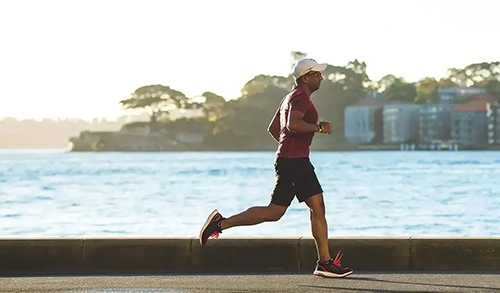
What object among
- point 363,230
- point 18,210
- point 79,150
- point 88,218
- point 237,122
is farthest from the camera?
point 79,150

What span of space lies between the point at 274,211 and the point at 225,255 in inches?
35.8

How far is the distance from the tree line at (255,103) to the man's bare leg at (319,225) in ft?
499

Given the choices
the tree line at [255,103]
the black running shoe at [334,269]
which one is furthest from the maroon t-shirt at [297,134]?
the tree line at [255,103]

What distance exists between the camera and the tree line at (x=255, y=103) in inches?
6516

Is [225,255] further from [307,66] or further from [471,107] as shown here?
[471,107]

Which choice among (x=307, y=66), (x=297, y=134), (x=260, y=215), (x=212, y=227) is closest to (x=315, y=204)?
(x=260, y=215)

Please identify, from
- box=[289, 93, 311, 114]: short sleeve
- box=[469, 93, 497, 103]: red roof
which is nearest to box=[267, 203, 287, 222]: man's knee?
box=[289, 93, 311, 114]: short sleeve

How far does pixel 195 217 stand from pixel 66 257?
116 ft

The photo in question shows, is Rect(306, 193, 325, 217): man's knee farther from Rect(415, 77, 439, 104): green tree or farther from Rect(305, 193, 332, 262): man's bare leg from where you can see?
Rect(415, 77, 439, 104): green tree

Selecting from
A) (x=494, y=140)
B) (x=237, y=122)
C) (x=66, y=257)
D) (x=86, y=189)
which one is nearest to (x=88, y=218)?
(x=86, y=189)

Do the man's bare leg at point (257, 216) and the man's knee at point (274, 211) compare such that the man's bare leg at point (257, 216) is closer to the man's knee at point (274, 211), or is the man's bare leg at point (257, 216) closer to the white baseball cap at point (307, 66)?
the man's knee at point (274, 211)

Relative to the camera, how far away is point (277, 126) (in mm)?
10039

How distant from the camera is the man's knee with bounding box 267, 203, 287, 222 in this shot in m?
9.71

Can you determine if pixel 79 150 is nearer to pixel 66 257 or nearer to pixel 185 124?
pixel 185 124
